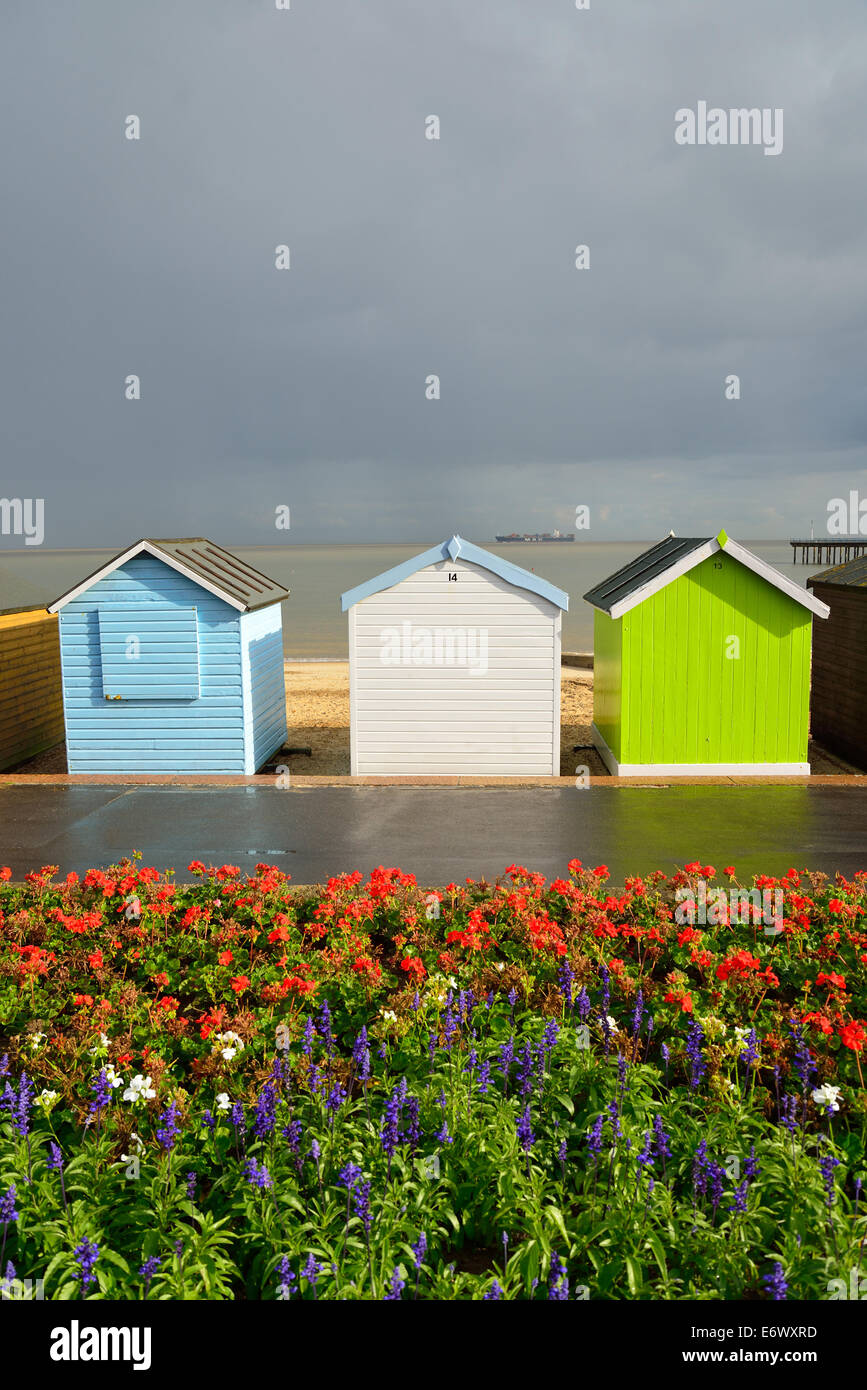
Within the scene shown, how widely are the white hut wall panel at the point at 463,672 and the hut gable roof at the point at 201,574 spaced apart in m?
1.62

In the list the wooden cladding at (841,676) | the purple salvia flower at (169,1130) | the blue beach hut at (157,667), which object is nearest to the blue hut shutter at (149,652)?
the blue beach hut at (157,667)

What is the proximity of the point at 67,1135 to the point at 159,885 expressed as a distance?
135 inches

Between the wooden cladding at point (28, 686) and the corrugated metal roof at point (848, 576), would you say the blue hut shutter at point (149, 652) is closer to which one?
the wooden cladding at point (28, 686)

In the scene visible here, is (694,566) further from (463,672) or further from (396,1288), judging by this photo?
(396,1288)

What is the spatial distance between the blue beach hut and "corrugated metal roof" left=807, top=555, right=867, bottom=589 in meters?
8.89

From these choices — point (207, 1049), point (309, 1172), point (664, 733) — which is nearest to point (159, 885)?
point (207, 1049)

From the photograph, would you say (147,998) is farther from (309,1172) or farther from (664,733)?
(664,733)

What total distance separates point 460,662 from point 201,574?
3.60 metres

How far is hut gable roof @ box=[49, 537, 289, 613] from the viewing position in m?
13.3

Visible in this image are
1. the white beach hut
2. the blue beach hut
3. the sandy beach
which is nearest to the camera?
the white beach hut

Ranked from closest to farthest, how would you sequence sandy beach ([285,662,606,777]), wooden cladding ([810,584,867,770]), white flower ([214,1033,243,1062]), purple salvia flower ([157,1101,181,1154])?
purple salvia flower ([157,1101,181,1154]) → white flower ([214,1033,243,1062]) → wooden cladding ([810,584,867,770]) → sandy beach ([285,662,606,777])

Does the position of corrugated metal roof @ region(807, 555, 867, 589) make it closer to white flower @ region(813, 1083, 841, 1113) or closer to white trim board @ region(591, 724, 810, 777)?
white trim board @ region(591, 724, 810, 777)

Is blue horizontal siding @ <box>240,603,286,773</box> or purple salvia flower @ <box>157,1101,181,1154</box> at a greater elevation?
blue horizontal siding @ <box>240,603,286,773</box>

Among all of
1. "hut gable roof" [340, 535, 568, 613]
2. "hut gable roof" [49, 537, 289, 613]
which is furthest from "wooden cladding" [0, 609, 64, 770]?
"hut gable roof" [340, 535, 568, 613]
